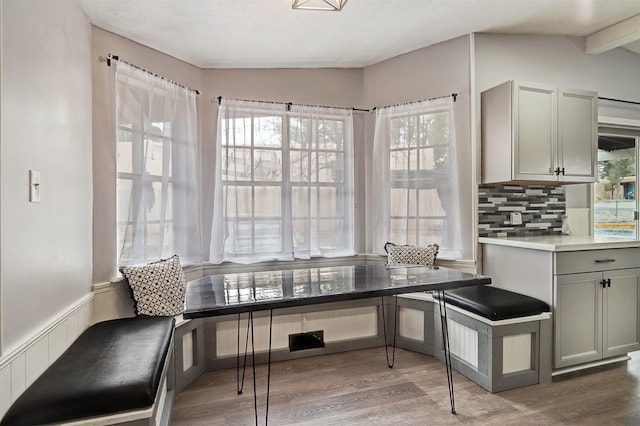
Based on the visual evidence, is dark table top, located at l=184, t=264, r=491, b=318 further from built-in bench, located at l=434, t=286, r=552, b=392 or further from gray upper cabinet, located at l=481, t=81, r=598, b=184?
gray upper cabinet, located at l=481, t=81, r=598, b=184

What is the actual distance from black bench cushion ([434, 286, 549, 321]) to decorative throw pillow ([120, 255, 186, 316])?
6.59 ft

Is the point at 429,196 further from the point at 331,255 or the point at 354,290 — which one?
the point at 354,290

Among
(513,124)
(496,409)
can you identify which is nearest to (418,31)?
(513,124)

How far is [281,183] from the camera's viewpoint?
3.04 m

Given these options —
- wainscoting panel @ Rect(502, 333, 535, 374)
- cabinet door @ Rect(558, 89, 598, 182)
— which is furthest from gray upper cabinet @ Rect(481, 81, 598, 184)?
wainscoting panel @ Rect(502, 333, 535, 374)

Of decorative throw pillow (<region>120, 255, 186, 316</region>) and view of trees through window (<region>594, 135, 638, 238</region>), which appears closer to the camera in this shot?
decorative throw pillow (<region>120, 255, 186, 316</region>)

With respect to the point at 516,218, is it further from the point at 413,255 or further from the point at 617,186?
the point at 617,186

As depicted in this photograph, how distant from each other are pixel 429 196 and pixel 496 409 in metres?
1.66

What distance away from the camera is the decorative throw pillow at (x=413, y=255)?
286 cm

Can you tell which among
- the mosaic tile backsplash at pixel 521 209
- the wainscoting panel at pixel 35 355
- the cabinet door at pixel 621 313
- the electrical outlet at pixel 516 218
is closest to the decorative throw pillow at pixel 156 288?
the wainscoting panel at pixel 35 355

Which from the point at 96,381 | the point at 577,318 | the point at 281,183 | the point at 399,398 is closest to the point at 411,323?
the point at 399,398

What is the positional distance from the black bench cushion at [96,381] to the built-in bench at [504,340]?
1.96 m

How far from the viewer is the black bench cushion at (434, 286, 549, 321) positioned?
2.19 m

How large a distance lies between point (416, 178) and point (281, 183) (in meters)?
1.24
